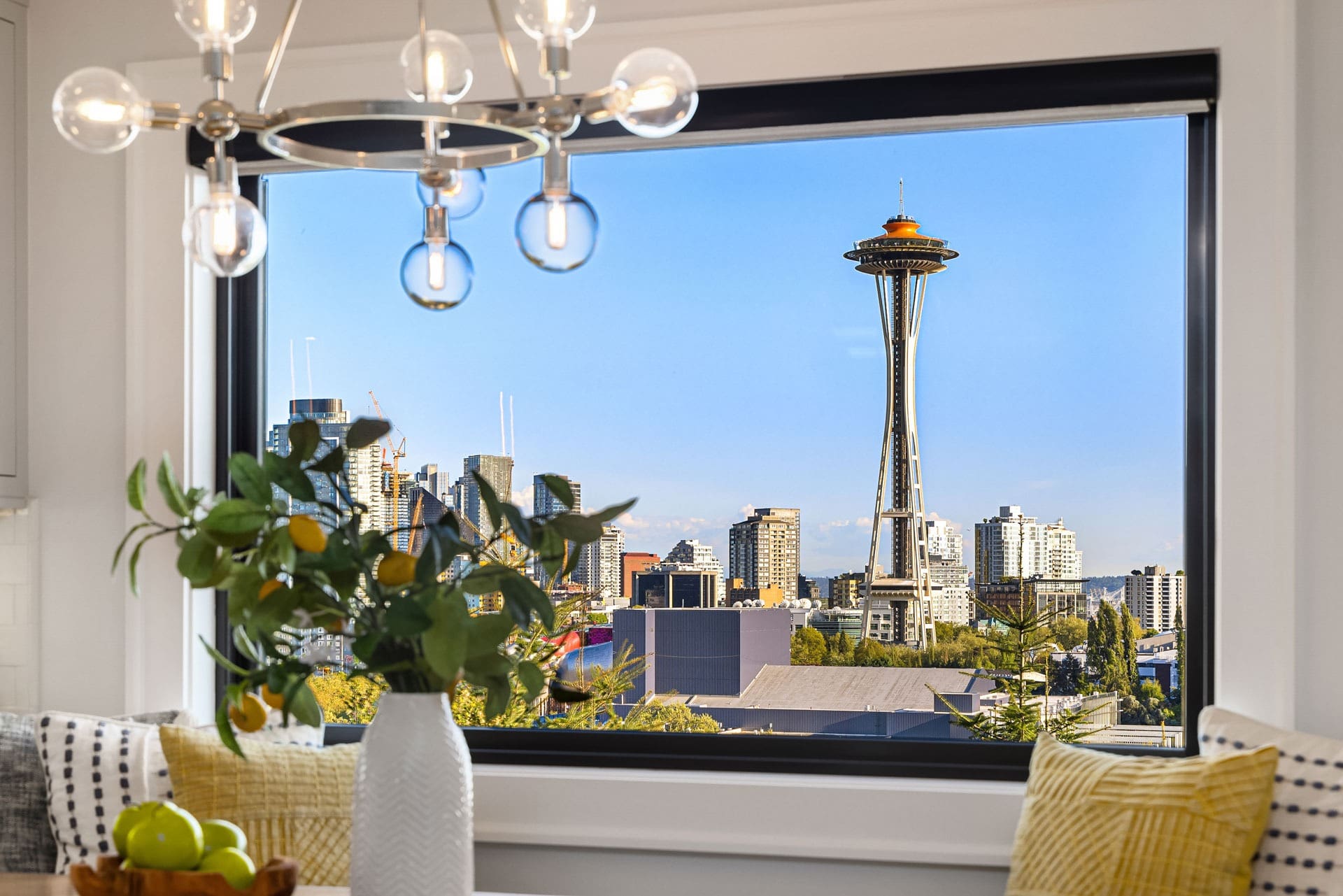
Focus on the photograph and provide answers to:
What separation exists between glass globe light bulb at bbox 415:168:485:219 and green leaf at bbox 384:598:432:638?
1.76 feet

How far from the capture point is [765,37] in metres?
2.55

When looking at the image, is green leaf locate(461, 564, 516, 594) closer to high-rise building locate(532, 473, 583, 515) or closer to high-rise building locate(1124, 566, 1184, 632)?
high-rise building locate(532, 473, 583, 515)

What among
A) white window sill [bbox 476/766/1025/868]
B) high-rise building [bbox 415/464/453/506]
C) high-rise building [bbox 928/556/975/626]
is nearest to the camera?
white window sill [bbox 476/766/1025/868]

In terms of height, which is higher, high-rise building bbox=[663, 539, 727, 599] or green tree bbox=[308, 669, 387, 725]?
high-rise building bbox=[663, 539, 727, 599]

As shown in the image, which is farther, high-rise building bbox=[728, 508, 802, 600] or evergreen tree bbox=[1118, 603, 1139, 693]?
high-rise building bbox=[728, 508, 802, 600]

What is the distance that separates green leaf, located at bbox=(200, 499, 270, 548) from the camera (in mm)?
1448

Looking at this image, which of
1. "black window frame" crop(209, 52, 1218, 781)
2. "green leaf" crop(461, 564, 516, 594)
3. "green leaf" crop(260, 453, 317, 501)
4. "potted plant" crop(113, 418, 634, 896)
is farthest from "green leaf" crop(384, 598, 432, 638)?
"black window frame" crop(209, 52, 1218, 781)

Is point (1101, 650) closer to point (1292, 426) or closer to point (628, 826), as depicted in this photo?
point (1292, 426)

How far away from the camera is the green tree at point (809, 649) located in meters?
2.69

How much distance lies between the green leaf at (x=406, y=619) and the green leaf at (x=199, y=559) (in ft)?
0.76

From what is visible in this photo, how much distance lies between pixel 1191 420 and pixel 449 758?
5.58ft

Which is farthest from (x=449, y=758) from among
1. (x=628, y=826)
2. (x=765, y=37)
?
(x=765, y=37)

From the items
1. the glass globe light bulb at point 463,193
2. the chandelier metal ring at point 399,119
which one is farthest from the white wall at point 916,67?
the chandelier metal ring at point 399,119

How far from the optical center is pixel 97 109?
134 cm
